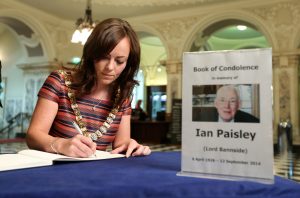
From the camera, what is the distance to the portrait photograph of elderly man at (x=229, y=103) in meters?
0.86

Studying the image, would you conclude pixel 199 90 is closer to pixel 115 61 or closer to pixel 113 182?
pixel 113 182

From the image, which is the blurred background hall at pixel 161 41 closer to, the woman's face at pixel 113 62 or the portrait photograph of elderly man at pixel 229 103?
the woman's face at pixel 113 62

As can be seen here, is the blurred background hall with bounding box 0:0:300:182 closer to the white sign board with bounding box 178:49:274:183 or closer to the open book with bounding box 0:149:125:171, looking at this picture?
the open book with bounding box 0:149:125:171

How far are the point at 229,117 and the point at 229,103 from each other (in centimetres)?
4

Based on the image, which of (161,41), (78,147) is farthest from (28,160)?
(161,41)

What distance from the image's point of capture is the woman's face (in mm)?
1500

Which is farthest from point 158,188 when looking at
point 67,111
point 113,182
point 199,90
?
point 67,111

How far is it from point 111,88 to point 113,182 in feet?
3.36

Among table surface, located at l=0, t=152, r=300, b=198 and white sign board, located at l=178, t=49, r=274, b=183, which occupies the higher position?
white sign board, located at l=178, t=49, r=274, b=183

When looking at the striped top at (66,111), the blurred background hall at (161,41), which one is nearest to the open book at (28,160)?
the striped top at (66,111)

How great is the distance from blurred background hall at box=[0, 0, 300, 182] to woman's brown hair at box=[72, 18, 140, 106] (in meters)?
6.11

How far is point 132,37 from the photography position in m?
1.57

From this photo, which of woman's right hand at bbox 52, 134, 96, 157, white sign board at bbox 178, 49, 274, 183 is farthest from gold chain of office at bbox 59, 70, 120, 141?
white sign board at bbox 178, 49, 274, 183

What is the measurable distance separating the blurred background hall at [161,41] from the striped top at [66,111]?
20.2ft
